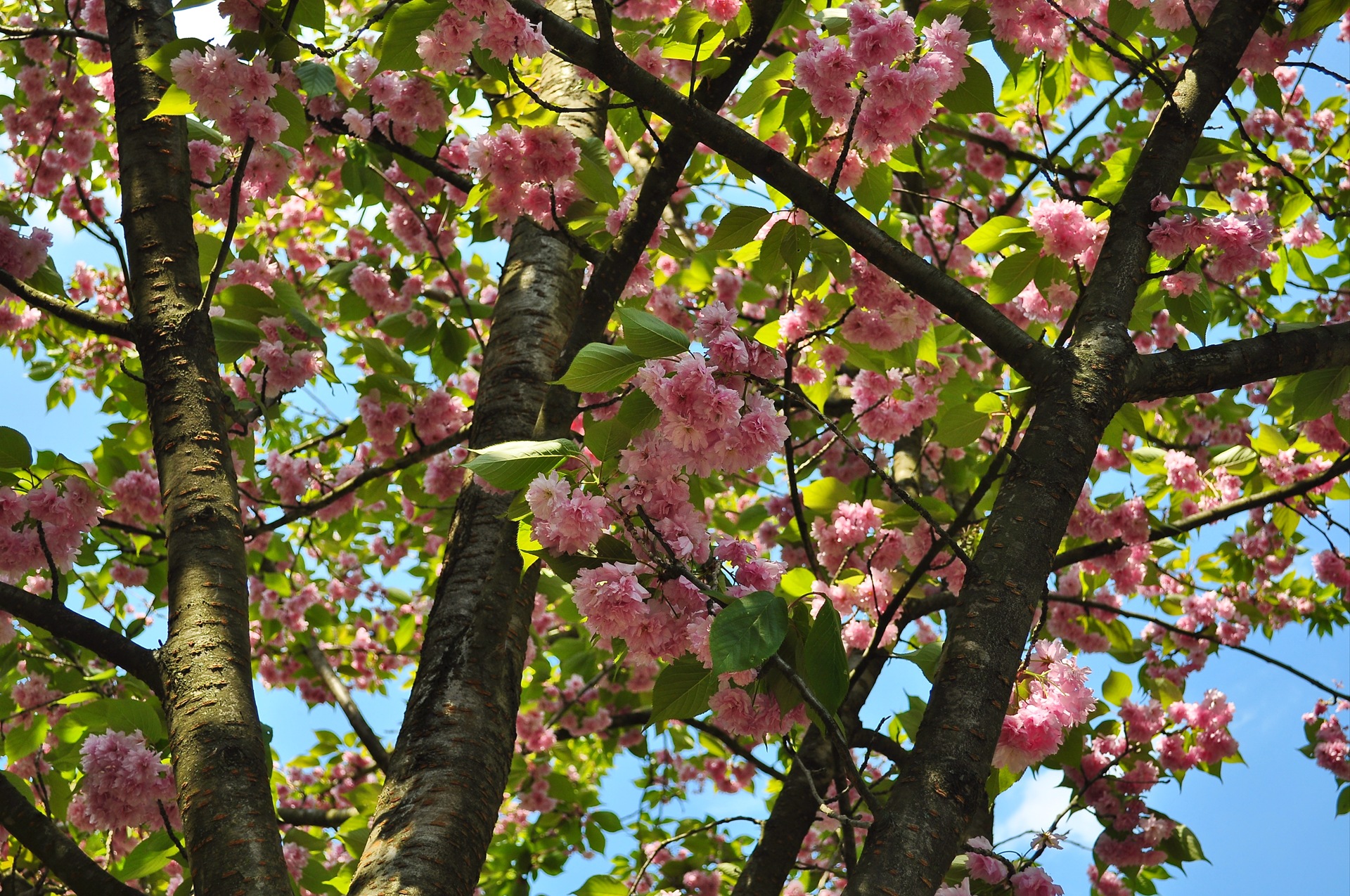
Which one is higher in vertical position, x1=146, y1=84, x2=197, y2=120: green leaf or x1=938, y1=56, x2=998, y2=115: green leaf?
x1=938, y1=56, x2=998, y2=115: green leaf

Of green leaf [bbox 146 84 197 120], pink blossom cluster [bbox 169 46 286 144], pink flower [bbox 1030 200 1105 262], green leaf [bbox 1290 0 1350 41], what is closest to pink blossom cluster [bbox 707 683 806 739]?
pink flower [bbox 1030 200 1105 262]

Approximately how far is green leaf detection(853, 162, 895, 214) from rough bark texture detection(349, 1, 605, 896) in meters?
0.72

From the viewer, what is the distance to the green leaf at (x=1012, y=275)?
92.7 inches

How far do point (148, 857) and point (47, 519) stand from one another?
0.92 meters

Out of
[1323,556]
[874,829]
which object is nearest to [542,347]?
[874,829]

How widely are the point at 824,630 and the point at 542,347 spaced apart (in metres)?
1.58

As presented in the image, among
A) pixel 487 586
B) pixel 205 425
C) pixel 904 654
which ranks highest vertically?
pixel 205 425

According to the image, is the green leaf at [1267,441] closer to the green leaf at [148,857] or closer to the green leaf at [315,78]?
the green leaf at [315,78]

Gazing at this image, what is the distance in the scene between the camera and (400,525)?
5.50 m

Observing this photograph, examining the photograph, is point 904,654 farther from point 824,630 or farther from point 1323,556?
point 1323,556

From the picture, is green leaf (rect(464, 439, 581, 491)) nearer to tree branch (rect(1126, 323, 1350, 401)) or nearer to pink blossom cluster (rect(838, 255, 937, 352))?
tree branch (rect(1126, 323, 1350, 401))

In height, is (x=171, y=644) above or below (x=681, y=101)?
below

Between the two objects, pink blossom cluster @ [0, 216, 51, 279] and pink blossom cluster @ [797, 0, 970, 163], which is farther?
pink blossom cluster @ [0, 216, 51, 279]

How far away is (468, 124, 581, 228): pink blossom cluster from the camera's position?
94.3 inches
